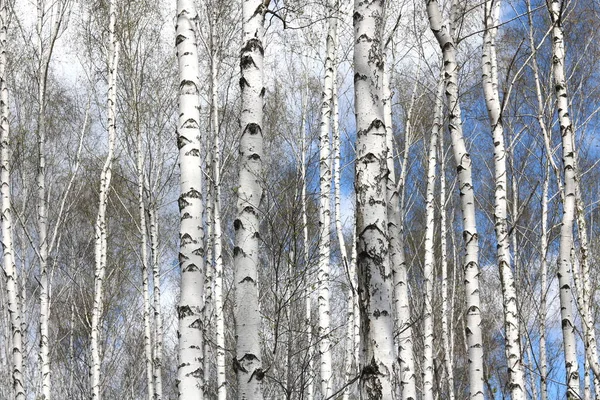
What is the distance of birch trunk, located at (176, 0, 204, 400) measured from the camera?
401cm

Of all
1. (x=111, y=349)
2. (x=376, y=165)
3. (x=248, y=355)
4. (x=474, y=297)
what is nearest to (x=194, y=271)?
(x=248, y=355)

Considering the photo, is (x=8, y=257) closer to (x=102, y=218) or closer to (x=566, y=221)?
(x=102, y=218)

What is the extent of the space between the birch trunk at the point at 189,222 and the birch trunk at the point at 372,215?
1.35m

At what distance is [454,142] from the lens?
5363 millimetres

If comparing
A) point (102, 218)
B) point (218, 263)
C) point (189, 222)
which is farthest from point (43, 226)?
point (189, 222)

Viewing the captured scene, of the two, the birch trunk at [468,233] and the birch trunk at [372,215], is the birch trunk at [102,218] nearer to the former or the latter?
the birch trunk at [468,233]

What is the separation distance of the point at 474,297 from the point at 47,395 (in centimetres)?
517

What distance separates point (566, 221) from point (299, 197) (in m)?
2.79

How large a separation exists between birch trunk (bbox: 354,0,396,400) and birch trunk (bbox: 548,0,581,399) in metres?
1.80

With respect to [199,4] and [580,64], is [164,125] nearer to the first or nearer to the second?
[199,4]

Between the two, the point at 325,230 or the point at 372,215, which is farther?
the point at 325,230

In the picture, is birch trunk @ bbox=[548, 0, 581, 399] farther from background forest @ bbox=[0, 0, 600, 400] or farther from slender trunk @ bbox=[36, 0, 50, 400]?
slender trunk @ bbox=[36, 0, 50, 400]

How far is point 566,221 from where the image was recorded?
4551 millimetres

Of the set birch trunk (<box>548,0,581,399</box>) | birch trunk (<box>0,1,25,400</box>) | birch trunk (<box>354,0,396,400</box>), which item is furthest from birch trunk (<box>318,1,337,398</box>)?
birch trunk (<box>354,0,396,400</box>)
